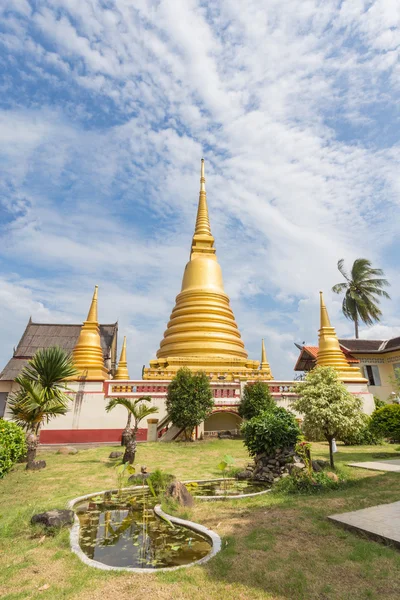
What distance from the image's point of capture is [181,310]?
23656 millimetres

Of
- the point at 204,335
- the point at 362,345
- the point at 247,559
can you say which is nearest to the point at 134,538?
the point at 247,559

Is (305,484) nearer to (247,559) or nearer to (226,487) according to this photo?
(226,487)

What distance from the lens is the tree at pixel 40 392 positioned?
1122 cm

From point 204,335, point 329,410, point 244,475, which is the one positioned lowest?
point 244,475

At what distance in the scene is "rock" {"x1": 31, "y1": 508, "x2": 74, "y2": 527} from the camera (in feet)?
17.8

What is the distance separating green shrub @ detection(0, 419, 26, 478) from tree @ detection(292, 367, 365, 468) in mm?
7872

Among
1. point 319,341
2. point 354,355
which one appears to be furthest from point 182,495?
point 354,355

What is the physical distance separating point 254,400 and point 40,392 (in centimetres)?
963

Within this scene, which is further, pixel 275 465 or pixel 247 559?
pixel 275 465

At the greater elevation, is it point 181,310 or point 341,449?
Result: point 181,310

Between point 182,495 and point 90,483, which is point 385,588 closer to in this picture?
point 182,495

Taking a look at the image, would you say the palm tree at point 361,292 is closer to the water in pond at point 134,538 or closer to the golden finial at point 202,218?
the golden finial at point 202,218

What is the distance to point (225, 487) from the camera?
27.3ft

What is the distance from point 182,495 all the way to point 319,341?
18961 mm
